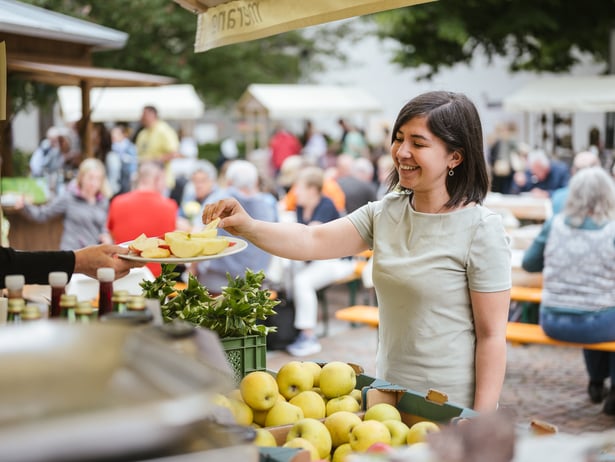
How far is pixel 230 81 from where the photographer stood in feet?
90.6

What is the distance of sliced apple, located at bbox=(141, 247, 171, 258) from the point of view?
282 centimetres

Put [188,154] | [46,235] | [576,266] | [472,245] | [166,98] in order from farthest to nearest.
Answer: [166,98], [188,154], [46,235], [576,266], [472,245]

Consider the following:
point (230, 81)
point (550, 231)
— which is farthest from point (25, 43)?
point (230, 81)

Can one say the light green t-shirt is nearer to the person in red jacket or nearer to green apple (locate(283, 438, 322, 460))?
green apple (locate(283, 438, 322, 460))

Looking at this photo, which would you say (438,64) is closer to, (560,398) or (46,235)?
(46,235)

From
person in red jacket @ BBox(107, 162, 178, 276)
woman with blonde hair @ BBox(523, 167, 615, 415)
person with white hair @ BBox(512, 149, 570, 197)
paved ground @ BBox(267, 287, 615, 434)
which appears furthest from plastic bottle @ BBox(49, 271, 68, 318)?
person with white hair @ BBox(512, 149, 570, 197)

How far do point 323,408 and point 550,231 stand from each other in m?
4.35

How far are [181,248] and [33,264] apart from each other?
52cm

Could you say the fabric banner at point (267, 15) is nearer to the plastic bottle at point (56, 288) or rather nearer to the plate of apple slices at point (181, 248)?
the plate of apple slices at point (181, 248)

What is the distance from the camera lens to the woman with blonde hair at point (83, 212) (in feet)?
27.3

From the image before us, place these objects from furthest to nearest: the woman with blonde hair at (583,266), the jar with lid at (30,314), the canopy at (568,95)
Result: 1. the canopy at (568,95)
2. the woman with blonde hair at (583,266)
3. the jar with lid at (30,314)

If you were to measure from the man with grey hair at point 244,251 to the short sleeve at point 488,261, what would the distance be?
4887 mm

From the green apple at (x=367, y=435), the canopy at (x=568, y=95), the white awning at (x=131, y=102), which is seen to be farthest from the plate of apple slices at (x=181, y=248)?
the white awning at (x=131, y=102)

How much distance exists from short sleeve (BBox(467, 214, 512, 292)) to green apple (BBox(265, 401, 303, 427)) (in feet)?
2.57
